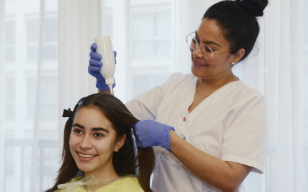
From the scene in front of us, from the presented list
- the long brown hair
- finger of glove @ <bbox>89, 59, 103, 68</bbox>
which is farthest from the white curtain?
finger of glove @ <bbox>89, 59, 103, 68</bbox>

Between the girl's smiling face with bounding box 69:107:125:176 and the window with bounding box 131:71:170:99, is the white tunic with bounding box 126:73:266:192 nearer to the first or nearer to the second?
the girl's smiling face with bounding box 69:107:125:176

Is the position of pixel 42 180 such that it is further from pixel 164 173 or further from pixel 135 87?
pixel 164 173

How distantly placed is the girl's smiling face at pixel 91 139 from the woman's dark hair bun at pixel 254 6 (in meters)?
0.79

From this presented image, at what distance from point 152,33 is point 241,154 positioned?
1181mm

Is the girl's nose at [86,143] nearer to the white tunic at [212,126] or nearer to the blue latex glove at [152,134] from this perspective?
the blue latex glove at [152,134]

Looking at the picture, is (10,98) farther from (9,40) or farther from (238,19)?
(238,19)

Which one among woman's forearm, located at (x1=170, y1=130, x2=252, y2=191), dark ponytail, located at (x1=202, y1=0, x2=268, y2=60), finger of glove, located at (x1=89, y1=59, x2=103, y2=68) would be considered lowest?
woman's forearm, located at (x1=170, y1=130, x2=252, y2=191)

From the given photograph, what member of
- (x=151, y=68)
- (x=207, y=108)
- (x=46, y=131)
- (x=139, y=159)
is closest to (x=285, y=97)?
(x=207, y=108)

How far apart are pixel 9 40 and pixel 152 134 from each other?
1794mm

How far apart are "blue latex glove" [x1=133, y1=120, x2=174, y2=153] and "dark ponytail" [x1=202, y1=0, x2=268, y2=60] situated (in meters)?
0.48

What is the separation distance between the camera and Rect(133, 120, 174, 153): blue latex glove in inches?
45.8

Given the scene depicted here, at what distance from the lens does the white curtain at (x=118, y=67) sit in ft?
6.05

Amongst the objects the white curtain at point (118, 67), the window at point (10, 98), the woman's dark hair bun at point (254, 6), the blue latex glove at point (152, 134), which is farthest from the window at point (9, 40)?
the woman's dark hair bun at point (254, 6)

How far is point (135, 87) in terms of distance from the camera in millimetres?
2078
